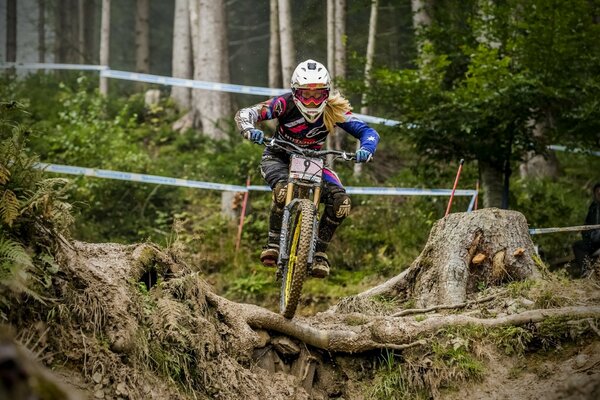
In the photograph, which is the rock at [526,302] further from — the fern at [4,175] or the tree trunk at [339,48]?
the tree trunk at [339,48]

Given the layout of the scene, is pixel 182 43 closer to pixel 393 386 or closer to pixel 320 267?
pixel 320 267

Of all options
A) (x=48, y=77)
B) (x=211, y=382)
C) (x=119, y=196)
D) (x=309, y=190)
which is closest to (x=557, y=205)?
(x=309, y=190)

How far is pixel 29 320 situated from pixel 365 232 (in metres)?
8.02

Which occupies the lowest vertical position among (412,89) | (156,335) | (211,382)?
(211,382)

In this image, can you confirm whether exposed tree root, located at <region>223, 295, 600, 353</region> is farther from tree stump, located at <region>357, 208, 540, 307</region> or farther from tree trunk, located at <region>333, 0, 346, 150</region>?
tree trunk, located at <region>333, 0, 346, 150</region>

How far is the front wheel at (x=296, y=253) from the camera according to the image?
20.3 ft

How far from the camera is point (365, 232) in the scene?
12023 millimetres

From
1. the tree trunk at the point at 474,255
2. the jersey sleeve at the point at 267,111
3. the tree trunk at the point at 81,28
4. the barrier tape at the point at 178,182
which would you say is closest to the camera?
the jersey sleeve at the point at 267,111

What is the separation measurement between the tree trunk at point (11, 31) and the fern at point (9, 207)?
1858cm

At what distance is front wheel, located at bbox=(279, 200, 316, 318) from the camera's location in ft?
20.3

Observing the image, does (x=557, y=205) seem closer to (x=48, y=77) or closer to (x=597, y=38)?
(x=597, y=38)

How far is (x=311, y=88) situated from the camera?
6844mm

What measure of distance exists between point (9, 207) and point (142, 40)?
19223 millimetres

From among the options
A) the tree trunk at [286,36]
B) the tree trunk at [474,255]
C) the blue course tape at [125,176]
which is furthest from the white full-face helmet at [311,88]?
the tree trunk at [286,36]
